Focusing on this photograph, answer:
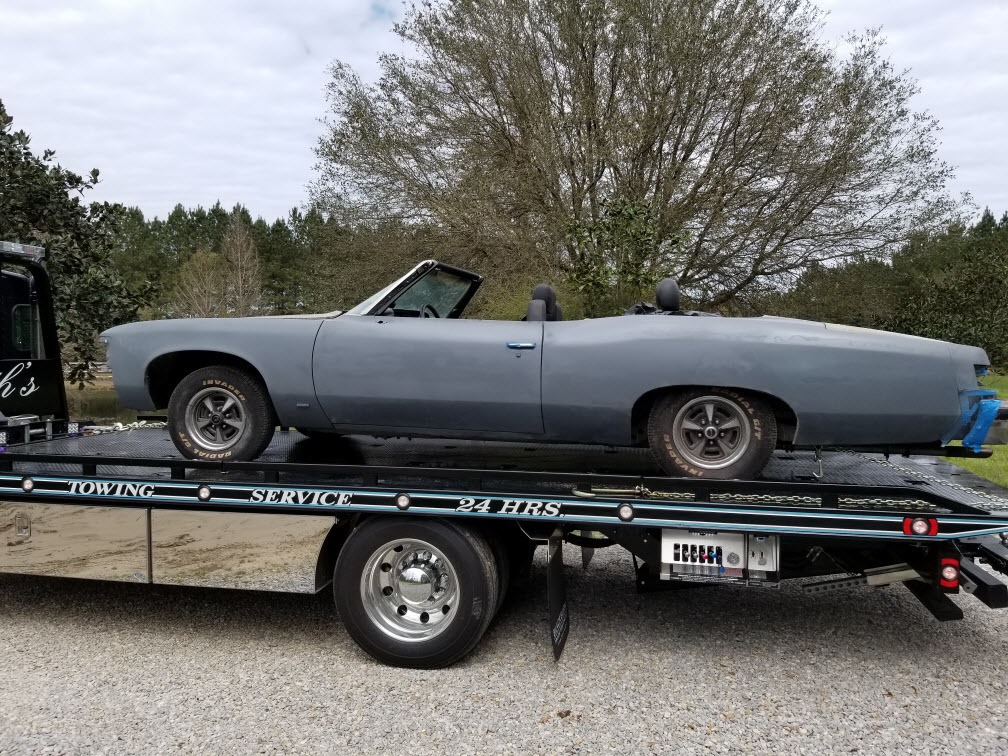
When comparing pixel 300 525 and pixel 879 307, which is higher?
pixel 879 307

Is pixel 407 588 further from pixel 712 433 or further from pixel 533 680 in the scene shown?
pixel 712 433

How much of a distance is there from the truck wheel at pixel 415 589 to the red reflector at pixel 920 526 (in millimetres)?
1833

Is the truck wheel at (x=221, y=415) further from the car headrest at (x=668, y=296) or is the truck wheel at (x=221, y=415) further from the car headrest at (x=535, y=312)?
the car headrest at (x=668, y=296)

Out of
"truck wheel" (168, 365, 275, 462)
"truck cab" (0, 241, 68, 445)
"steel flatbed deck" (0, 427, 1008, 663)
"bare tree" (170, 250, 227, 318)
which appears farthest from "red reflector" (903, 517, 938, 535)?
"bare tree" (170, 250, 227, 318)

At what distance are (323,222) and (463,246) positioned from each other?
381cm

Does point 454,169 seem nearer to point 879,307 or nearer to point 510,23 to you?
point 510,23

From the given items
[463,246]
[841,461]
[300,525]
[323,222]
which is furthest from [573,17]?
[300,525]

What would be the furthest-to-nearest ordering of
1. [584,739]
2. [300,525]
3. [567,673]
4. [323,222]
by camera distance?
[323,222] → [300,525] → [567,673] → [584,739]

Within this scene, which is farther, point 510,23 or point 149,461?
point 510,23

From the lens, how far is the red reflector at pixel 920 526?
3.41 meters

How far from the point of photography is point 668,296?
416 cm

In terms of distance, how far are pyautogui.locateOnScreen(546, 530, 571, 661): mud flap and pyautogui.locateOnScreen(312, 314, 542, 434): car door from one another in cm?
57

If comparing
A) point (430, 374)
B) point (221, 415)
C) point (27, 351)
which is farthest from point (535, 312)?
point (27, 351)

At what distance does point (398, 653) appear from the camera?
12.6 feet
